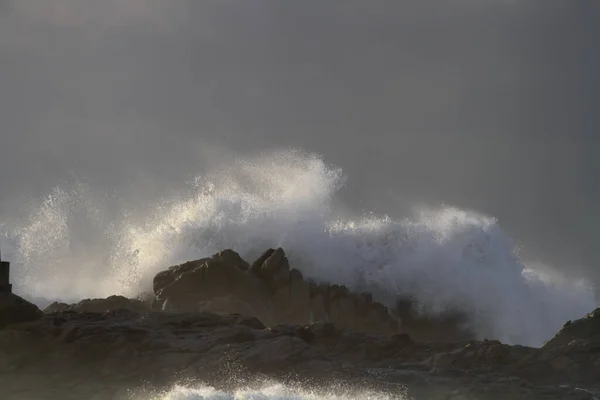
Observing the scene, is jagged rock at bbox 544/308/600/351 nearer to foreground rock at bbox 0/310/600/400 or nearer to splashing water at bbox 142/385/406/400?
foreground rock at bbox 0/310/600/400

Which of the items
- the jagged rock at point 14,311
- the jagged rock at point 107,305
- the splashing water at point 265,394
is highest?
the jagged rock at point 107,305

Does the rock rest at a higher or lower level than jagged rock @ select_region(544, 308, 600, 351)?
higher

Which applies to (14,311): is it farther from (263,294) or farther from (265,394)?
(263,294)

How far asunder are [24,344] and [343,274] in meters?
20.4

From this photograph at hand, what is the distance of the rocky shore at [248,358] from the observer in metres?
27.8

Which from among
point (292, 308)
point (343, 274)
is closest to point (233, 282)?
point (292, 308)

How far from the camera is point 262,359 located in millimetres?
29531

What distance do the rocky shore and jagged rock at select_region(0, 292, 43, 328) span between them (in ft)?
0.12

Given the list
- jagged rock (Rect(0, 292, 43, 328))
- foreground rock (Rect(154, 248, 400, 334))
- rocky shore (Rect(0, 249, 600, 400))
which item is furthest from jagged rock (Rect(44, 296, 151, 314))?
jagged rock (Rect(0, 292, 43, 328))

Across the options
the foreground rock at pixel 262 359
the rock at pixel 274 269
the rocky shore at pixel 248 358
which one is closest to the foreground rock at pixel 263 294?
the rock at pixel 274 269

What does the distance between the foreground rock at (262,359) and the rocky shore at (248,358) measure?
0.03m

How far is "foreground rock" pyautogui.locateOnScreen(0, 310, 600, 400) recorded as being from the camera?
27781 mm

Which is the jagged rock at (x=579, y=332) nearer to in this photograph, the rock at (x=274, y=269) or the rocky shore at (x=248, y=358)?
the rocky shore at (x=248, y=358)

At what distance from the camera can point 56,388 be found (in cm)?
2811
